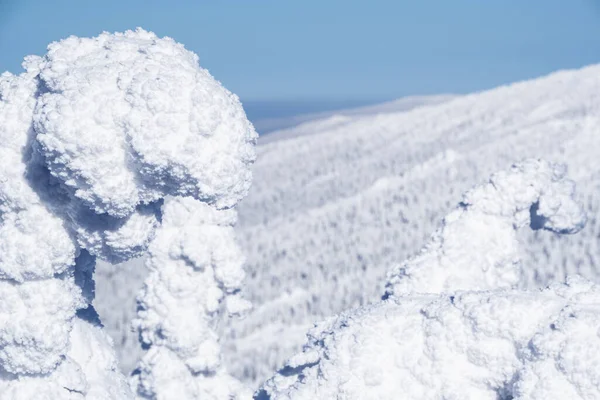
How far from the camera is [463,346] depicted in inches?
400

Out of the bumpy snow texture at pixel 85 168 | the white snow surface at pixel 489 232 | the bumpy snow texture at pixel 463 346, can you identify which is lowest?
the bumpy snow texture at pixel 463 346

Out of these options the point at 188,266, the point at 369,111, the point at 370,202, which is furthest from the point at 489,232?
the point at 369,111

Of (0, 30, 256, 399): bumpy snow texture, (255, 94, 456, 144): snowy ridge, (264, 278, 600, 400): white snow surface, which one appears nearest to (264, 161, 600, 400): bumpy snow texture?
(264, 278, 600, 400): white snow surface

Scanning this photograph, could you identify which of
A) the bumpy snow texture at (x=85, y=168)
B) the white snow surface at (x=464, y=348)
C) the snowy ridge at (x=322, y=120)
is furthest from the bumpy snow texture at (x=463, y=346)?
the snowy ridge at (x=322, y=120)

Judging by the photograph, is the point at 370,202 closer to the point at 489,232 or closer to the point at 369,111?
the point at 489,232

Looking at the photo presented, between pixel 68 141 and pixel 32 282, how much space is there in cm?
232

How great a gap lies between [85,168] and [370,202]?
1424 inches

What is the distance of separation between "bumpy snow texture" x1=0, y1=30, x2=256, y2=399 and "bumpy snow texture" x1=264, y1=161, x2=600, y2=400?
2930 millimetres

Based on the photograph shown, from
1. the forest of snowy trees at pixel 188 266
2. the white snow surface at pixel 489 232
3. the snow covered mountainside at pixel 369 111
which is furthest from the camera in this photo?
the snow covered mountainside at pixel 369 111

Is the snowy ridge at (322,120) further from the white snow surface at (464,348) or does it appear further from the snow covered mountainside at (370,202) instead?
the white snow surface at (464,348)

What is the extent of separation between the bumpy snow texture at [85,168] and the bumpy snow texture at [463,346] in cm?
293

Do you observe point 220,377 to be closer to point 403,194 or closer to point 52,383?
point 52,383

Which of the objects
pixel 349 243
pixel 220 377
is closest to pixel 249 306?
pixel 220 377

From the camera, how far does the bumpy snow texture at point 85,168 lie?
876 cm
